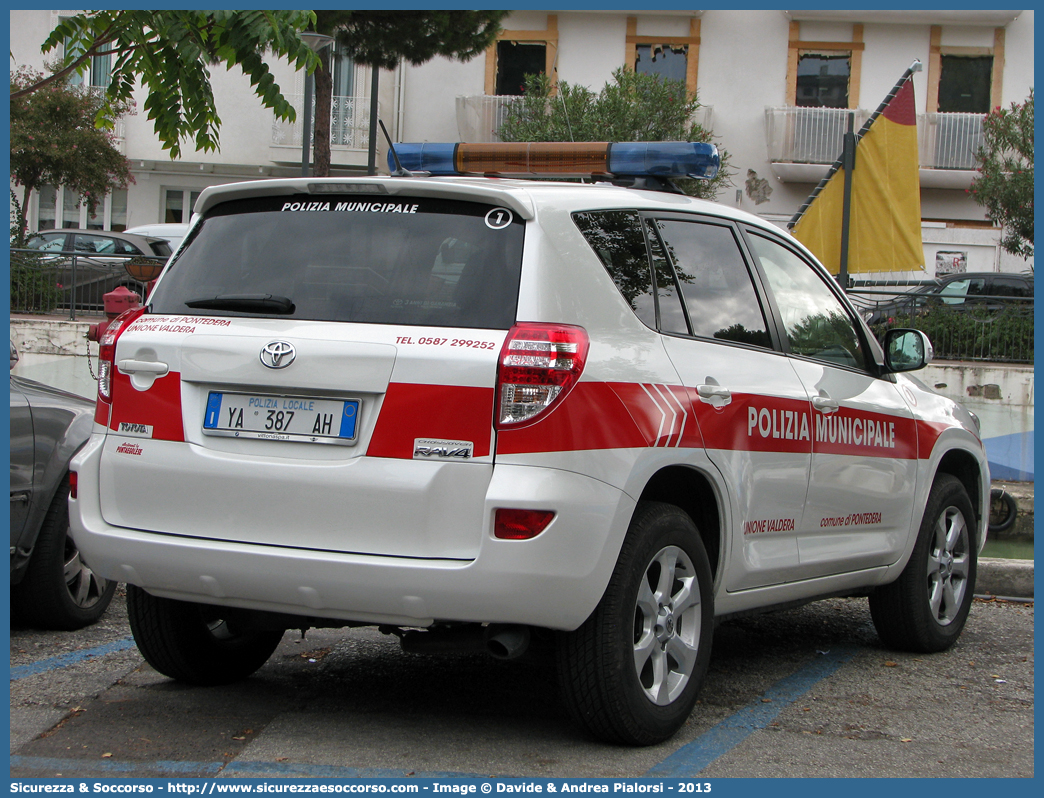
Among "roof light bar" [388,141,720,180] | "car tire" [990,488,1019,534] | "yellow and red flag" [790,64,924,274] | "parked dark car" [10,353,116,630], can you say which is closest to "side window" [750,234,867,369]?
"roof light bar" [388,141,720,180]

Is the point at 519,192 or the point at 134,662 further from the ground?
the point at 519,192

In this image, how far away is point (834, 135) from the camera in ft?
91.0

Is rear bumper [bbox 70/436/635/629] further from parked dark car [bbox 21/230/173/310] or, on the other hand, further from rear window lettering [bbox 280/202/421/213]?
parked dark car [bbox 21/230/173/310]

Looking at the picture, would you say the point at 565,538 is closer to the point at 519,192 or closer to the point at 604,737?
the point at 604,737

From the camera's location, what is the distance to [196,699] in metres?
4.43

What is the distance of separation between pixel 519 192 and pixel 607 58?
2595cm

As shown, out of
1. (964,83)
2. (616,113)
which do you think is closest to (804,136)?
(964,83)

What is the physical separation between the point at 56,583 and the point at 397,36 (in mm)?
15074

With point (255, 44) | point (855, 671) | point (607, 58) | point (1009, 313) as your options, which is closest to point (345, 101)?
point (607, 58)

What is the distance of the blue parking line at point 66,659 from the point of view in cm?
487

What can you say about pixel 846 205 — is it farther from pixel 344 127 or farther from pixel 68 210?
pixel 68 210

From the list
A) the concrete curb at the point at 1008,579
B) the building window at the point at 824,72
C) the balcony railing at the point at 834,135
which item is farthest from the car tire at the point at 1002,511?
the building window at the point at 824,72

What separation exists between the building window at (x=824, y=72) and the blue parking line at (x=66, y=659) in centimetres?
2564

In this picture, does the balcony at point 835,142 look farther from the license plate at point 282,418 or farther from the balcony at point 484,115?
the license plate at point 282,418
